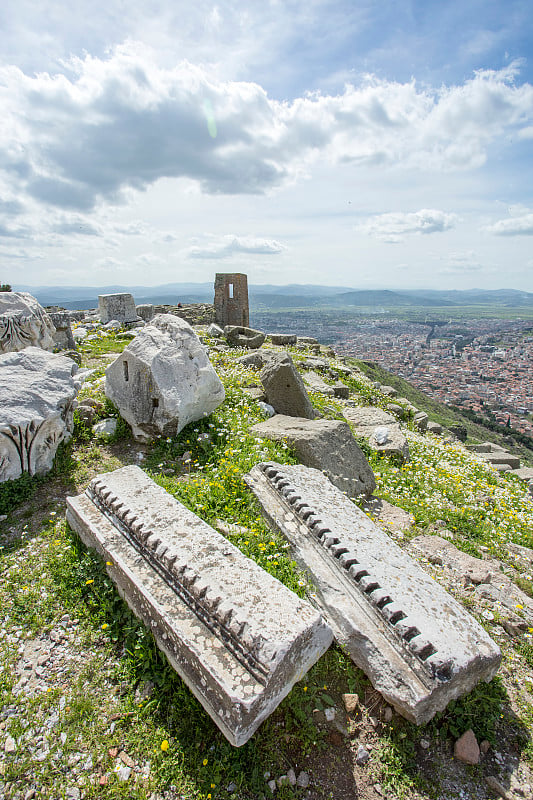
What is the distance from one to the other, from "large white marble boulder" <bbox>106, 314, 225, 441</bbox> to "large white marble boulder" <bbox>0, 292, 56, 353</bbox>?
2.99 meters

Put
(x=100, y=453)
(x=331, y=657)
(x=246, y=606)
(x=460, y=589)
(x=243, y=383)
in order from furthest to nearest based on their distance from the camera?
1. (x=243, y=383)
2. (x=100, y=453)
3. (x=460, y=589)
4. (x=331, y=657)
5. (x=246, y=606)

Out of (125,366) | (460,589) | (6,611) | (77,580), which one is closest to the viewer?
(6,611)

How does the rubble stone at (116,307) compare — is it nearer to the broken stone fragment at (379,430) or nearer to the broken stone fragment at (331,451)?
the broken stone fragment at (379,430)

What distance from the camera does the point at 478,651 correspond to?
2.99 meters

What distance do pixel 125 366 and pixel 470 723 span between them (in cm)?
581

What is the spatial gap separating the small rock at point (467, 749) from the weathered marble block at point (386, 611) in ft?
0.67

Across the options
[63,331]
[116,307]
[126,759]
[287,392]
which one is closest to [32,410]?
[126,759]

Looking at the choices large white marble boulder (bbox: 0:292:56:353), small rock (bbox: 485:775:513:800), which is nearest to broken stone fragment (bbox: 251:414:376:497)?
small rock (bbox: 485:775:513:800)

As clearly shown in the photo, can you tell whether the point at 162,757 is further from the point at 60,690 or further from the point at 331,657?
the point at 331,657

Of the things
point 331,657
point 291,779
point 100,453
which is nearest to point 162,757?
point 291,779

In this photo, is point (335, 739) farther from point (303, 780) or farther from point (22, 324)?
point (22, 324)

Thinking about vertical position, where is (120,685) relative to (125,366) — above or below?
below

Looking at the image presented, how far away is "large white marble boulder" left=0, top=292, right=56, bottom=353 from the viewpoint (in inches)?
313

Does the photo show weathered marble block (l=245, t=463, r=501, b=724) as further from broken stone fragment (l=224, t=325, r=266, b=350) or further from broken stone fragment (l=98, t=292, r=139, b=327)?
broken stone fragment (l=98, t=292, r=139, b=327)
